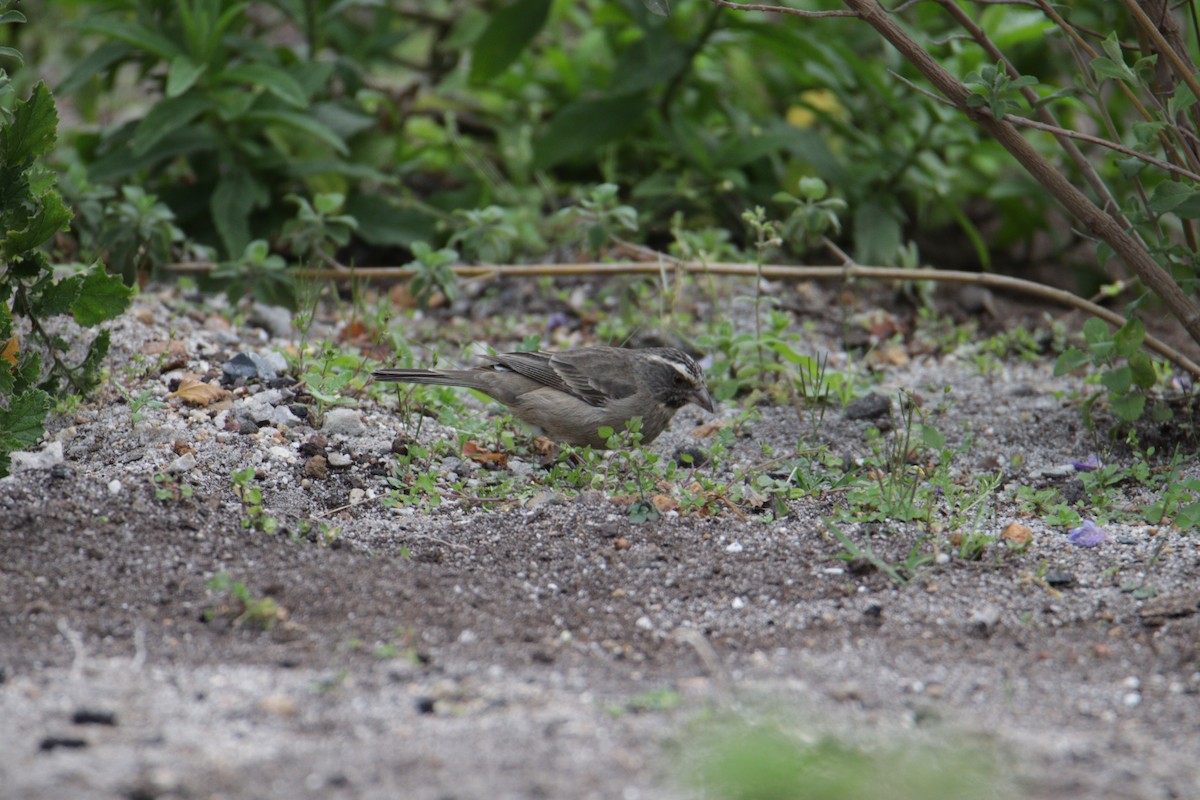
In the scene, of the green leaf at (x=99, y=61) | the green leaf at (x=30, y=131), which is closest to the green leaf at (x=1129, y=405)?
the green leaf at (x=30, y=131)

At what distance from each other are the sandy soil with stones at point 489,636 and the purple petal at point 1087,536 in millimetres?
54

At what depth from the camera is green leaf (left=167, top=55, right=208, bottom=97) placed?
267 inches

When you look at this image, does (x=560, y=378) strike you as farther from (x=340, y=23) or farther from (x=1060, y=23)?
(x=340, y=23)

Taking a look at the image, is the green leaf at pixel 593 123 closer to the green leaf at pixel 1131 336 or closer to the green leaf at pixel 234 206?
the green leaf at pixel 234 206

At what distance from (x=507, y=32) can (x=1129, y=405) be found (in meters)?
4.80

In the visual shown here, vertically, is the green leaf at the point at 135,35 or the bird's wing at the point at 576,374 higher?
the green leaf at the point at 135,35

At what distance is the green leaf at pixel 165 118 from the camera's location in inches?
279

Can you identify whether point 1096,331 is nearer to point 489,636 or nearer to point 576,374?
point 576,374

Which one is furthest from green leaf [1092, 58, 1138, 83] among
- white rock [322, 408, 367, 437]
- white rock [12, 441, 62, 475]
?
white rock [12, 441, 62, 475]

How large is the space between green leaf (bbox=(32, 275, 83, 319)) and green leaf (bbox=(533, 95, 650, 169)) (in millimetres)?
4038

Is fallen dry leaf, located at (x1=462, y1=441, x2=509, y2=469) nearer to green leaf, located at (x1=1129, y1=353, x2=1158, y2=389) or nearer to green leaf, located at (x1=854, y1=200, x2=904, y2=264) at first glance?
green leaf, located at (x1=1129, y1=353, x2=1158, y2=389)

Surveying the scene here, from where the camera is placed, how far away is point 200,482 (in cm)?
477

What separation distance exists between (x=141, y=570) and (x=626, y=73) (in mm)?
5034

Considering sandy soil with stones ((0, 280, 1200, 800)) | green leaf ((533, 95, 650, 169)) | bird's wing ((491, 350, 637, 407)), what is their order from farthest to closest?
green leaf ((533, 95, 650, 169)), bird's wing ((491, 350, 637, 407)), sandy soil with stones ((0, 280, 1200, 800))
